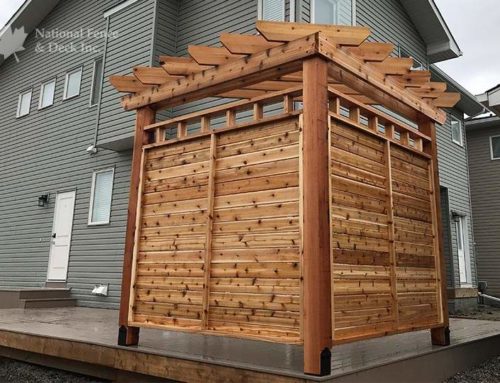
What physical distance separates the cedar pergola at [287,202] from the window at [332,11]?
133 inches

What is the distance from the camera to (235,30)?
7.78 meters

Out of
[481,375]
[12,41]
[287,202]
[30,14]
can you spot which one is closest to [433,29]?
[481,375]

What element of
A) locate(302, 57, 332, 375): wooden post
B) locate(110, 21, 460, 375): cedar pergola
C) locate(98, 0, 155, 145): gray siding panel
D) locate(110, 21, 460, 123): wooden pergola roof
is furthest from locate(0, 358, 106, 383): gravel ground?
locate(98, 0, 155, 145): gray siding panel

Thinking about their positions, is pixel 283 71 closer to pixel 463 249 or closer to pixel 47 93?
pixel 47 93

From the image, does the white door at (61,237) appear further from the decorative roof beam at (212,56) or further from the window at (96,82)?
the decorative roof beam at (212,56)

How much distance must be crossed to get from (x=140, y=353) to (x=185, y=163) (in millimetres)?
1614

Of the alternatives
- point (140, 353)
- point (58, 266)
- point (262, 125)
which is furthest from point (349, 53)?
point (58, 266)

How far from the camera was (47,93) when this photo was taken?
1153 cm

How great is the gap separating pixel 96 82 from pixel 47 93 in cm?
214

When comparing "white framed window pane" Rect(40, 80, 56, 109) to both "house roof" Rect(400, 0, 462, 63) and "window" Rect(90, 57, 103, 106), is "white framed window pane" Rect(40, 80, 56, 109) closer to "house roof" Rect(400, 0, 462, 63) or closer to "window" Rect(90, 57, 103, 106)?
"window" Rect(90, 57, 103, 106)

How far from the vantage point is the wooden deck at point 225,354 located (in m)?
3.11

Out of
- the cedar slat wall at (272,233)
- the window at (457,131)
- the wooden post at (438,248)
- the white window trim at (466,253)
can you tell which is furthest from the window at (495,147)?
the cedar slat wall at (272,233)

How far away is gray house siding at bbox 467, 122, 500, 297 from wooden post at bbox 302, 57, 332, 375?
1281 cm

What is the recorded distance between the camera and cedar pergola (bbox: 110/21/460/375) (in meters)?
3.16
